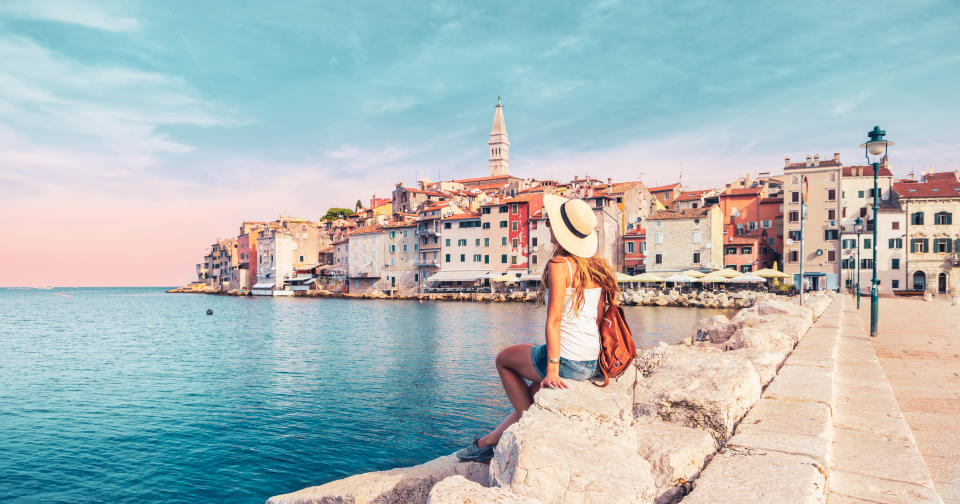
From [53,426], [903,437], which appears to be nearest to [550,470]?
[903,437]

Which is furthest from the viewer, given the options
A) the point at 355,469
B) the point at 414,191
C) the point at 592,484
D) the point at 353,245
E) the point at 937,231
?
the point at 414,191

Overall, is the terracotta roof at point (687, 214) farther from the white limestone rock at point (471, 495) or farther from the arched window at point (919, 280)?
the white limestone rock at point (471, 495)

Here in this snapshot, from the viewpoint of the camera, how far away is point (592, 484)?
2.82m

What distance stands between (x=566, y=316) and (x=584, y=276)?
0.33 meters

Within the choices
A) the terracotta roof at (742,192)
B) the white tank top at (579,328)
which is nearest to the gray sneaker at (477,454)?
the white tank top at (579,328)

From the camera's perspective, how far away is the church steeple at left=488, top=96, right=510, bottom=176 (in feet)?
433

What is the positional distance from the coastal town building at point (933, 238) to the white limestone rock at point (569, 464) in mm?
59078

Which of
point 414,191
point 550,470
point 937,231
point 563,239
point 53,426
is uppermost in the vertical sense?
point 414,191

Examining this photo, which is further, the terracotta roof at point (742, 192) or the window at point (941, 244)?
the terracotta roof at point (742, 192)

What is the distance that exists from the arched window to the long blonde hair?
2341 inches

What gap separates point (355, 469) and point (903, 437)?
7665 millimetres

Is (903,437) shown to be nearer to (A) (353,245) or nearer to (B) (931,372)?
(B) (931,372)

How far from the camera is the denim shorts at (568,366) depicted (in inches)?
163

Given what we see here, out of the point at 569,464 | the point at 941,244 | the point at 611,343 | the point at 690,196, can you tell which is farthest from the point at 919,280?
the point at 569,464
